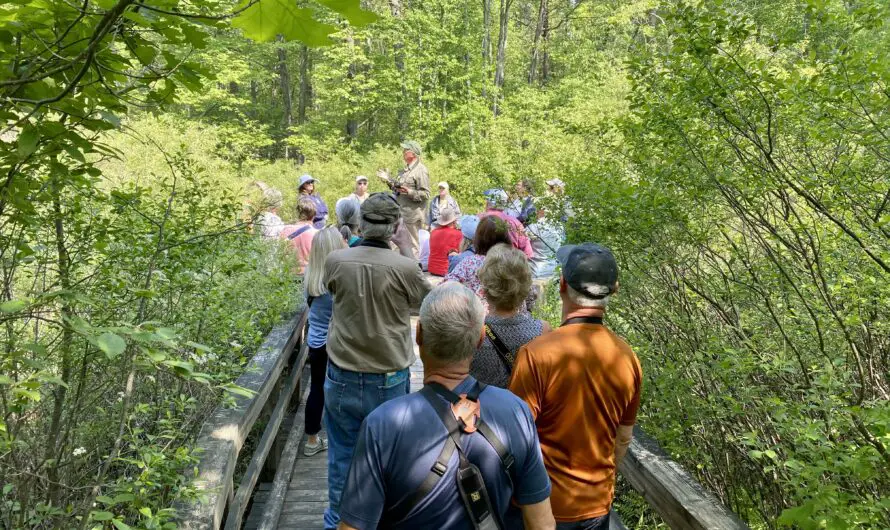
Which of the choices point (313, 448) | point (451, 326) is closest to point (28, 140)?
point (451, 326)

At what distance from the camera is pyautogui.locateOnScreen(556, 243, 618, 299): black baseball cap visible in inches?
107

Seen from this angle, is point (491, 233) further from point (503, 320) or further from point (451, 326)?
point (451, 326)

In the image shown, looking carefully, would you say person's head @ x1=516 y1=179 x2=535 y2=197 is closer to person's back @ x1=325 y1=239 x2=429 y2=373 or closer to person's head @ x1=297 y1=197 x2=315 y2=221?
person's back @ x1=325 y1=239 x2=429 y2=373

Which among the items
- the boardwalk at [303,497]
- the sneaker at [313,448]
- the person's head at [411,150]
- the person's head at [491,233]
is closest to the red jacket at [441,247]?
the person's head at [411,150]

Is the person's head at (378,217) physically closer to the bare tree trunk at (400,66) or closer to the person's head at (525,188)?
the person's head at (525,188)

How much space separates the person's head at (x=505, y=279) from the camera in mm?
3215

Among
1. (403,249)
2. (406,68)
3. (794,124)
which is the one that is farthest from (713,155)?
(406,68)

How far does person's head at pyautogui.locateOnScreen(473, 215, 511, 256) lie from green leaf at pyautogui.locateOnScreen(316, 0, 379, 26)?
269 centimetres

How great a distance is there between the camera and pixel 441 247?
8.63 m

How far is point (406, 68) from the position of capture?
23.8m

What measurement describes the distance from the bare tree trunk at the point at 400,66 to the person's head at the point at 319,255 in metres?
18.0

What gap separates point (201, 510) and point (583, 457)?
1509mm

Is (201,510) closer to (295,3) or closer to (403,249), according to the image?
(295,3)

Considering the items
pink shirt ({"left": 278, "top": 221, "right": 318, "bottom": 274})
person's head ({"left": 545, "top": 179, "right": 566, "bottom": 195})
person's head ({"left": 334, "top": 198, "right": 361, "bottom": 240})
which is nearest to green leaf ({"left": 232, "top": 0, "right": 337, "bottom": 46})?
person's head ({"left": 545, "top": 179, "right": 566, "bottom": 195})
